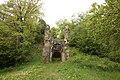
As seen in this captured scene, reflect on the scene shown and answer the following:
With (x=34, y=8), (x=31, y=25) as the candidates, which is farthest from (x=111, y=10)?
(x=34, y=8)

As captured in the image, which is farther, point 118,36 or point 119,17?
point 118,36

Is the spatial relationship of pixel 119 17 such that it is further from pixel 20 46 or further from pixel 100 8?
pixel 20 46

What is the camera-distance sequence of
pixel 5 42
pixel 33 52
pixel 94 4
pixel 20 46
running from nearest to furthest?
pixel 94 4
pixel 5 42
pixel 20 46
pixel 33 52

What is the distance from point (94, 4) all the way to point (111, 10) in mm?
3501

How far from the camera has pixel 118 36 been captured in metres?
20.2

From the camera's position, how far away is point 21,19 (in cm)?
3553

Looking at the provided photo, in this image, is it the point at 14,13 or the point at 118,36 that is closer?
the point at 118,36

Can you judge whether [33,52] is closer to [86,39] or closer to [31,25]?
[31,25]

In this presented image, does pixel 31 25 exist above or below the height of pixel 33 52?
above

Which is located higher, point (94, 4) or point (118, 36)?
point (94, 4)

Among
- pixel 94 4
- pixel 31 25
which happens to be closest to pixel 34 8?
pixel 31 25

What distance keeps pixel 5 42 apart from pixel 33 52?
1214 cm

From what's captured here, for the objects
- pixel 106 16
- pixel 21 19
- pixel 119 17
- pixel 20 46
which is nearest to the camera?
pixel 119 17

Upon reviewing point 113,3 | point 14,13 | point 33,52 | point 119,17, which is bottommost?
point 33,52
